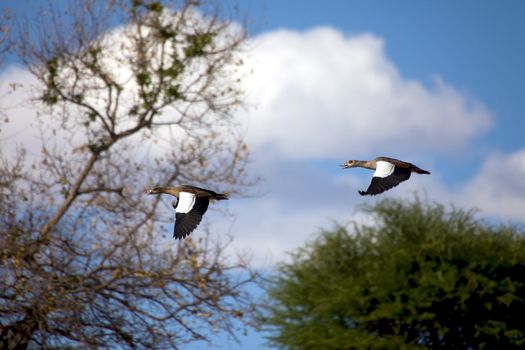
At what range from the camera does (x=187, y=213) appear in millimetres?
7938

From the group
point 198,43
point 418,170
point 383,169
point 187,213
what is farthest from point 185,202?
point 198,43

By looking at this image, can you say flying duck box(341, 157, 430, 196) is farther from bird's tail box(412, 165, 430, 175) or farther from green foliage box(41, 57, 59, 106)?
green foliage box(41, 57, 59, 106)

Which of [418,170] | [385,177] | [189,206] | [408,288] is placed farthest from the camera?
[408,288]

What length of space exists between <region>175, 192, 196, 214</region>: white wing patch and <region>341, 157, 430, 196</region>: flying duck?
154 cm

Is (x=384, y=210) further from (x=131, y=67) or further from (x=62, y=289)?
(x=62, y=289)

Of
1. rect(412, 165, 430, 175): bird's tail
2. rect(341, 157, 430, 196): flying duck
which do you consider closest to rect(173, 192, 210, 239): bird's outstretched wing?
rect(341, 157, 430, 196): flying duck

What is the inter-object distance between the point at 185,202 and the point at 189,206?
0.10m

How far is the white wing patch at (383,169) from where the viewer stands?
7805 mm

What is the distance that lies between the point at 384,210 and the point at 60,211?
5.12m

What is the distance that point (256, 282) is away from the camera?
12633 millimetres

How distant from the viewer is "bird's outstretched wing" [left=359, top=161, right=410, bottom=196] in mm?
7598

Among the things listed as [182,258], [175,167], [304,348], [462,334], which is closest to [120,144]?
[175,167]

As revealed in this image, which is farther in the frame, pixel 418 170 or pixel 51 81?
pixel 51 81

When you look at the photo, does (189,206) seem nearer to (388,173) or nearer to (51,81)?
(388,173)
